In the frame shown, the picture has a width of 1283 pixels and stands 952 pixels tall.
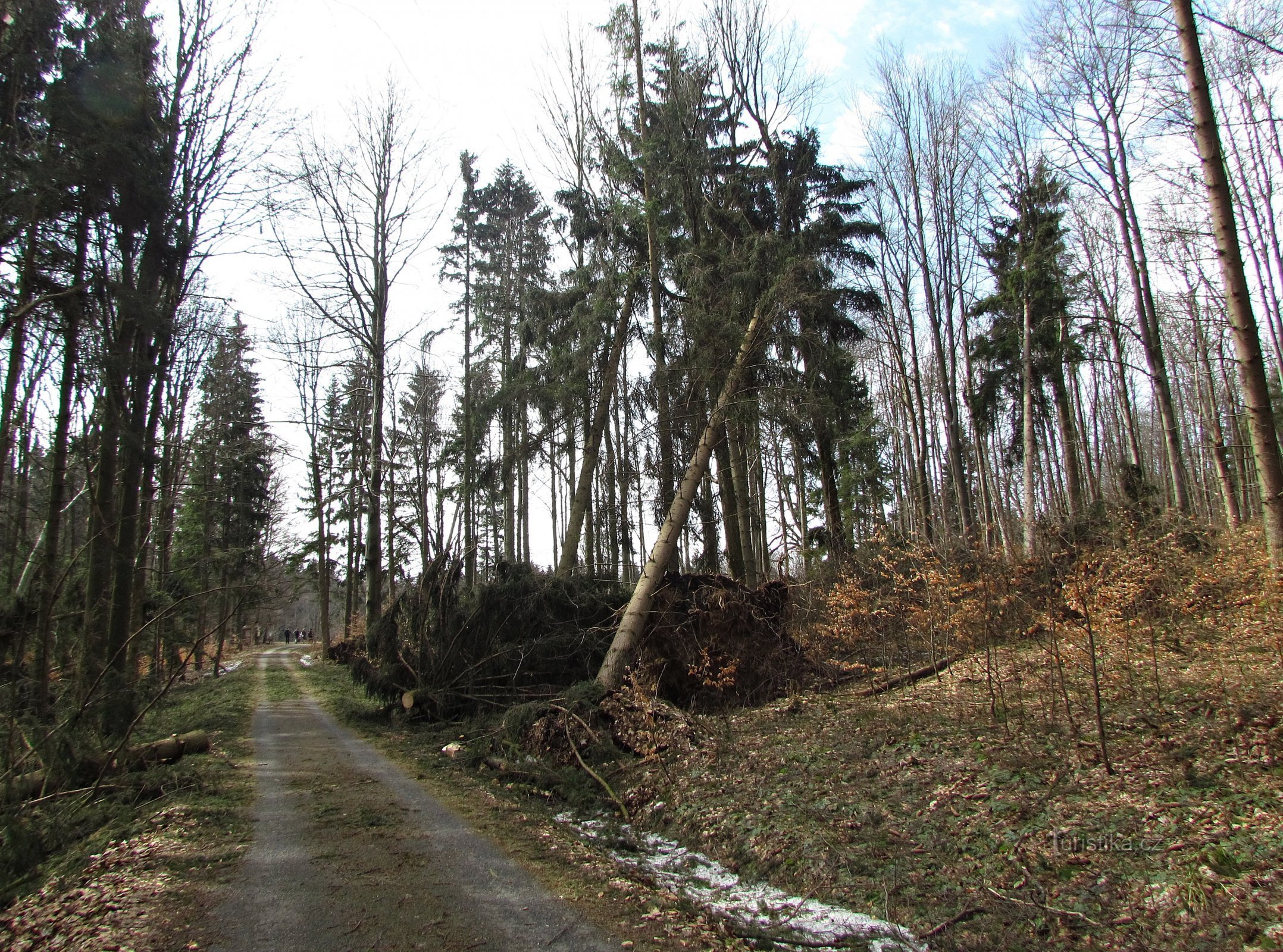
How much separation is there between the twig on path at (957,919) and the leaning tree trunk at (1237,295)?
4.57m

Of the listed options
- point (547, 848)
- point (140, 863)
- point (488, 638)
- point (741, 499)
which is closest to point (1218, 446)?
point (741, 499)

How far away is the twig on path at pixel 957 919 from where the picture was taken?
390 centimetres

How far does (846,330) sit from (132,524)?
1553 cm

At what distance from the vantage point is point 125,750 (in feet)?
24.2

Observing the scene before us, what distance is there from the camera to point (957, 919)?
3.96m

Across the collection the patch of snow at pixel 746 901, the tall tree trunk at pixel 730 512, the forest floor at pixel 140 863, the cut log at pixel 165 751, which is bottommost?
the patch of snow at pixel 746 901

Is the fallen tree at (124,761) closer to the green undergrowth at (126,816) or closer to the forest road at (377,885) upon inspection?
the green undergrowth at (126,816)

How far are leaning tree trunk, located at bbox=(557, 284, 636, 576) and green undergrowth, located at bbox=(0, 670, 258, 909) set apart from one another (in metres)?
7.20

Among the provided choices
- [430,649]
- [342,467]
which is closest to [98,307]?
[430,649]

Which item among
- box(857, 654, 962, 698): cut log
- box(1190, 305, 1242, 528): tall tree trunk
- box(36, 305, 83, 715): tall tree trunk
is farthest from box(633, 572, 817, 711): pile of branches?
box(36, 305, 83, 715): tall tree trunk

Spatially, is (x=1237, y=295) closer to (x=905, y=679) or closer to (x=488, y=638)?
(x=905, y=679)

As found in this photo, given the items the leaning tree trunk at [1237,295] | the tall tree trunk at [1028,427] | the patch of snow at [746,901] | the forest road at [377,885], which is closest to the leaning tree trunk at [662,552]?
the forest road at [377,885]

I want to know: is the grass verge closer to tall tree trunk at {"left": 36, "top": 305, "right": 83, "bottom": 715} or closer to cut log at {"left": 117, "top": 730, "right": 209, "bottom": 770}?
cut log at {"left": 117, "top": 730, "right": 209, "bottom": 770}

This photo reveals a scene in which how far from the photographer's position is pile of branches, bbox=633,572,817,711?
9969 mm
